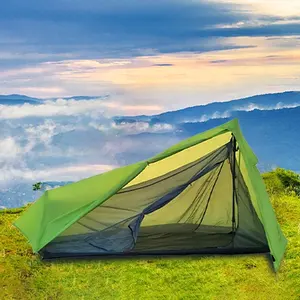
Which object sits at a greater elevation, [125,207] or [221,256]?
[125,207]

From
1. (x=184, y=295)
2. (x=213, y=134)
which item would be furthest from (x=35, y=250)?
(x=213, y=134)

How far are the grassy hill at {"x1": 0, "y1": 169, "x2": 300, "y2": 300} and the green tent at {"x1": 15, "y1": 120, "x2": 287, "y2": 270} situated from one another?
0.12 meters

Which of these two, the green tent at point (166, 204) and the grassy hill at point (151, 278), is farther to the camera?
the green tent at point (166, 204)

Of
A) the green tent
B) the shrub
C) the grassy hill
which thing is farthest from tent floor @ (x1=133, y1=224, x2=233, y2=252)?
the shrub

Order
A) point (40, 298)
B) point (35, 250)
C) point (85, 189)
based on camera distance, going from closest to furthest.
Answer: point (40, 298), point (35, 250), point (85, 189)

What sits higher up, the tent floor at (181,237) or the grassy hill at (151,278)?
the tent floor at (181,237)

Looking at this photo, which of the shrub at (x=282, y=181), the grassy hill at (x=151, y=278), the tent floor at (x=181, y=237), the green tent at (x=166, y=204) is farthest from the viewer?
the shrub at (x=282, y=181)

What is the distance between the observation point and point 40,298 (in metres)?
4.21

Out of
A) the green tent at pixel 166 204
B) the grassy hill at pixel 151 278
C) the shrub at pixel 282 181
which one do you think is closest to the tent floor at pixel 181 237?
the green tent at pixel 166 204

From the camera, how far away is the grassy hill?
428cm

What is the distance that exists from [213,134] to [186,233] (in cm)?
91

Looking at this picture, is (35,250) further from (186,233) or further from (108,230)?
(186,233)

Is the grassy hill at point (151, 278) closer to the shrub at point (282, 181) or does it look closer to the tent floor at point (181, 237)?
the tent floor at point (181, 237)

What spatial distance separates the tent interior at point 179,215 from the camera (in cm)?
481
